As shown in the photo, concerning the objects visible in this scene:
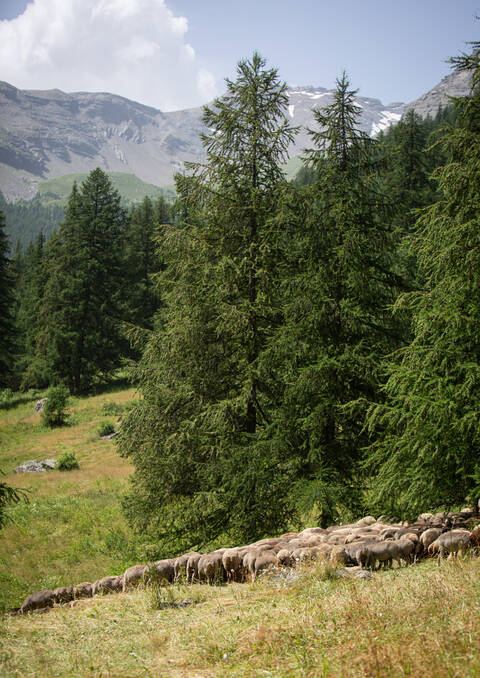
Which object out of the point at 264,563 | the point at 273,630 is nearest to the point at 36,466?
the point at 264,563

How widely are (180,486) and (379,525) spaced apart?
456cm

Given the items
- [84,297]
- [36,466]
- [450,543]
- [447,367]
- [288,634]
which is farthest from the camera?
[84,297]

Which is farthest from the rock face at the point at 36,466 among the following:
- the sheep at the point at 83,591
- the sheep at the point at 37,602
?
the sheep at the point at 37,602

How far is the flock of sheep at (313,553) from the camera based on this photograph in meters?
6.05

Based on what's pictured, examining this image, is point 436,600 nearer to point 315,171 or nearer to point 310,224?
point 310,224

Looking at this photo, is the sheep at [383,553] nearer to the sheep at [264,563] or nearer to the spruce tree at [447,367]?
the sheep at [264,563]

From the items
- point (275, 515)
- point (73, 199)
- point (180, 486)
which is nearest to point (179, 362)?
point (180, 486)

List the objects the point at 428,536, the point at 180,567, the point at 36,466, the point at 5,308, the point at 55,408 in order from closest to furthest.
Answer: the point at 428,536
the point at 180,567
the point at 36,466
the point at 55,408
the point at 5,308

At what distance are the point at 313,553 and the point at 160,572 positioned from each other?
2401 millimetres

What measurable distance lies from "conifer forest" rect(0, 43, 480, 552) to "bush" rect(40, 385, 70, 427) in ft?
73.5

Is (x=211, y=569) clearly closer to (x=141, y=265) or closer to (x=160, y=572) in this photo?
(x=160, y=572)

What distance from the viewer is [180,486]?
398 inches

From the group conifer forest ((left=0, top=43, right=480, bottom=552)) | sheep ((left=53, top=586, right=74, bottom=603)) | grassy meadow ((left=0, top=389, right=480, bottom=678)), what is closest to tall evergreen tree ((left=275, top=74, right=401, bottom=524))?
conifer forest ((left=0, top=43, right=480, bottom=552))

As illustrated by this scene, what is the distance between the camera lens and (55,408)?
3183cm
